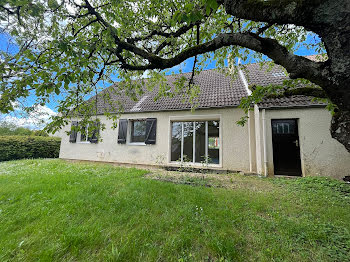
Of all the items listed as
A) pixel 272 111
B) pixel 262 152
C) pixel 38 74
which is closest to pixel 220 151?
pixel 262 152

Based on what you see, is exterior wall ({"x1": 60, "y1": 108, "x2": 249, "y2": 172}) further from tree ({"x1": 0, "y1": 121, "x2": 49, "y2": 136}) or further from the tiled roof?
tree ({"x1": 0, "y1": 121, "x2": 49, "y2": 136})

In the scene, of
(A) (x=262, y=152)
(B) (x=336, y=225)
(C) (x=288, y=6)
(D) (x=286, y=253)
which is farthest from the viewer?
(A) (x=262, y=152)

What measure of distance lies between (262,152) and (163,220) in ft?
16.1

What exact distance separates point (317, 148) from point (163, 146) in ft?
20.6

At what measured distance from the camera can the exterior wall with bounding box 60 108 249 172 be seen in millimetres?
6176

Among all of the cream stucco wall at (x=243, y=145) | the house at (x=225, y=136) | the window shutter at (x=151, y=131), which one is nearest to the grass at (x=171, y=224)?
the cream stucco wall at (x=243, y=145)

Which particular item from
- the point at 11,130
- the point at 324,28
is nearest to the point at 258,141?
the point at 324,28

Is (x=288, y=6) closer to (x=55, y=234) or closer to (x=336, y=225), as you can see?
(x=336, y=225)

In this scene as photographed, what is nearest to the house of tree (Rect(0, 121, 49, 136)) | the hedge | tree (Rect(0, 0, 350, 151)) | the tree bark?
tree (Rect(0, 0, 350, 151))

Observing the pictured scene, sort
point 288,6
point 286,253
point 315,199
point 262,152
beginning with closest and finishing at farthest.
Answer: point 288,6
point 286,253
point 315,199
point 262,152

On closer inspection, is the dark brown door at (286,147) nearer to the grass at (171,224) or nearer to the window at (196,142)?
the grass at (171,224)

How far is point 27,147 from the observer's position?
10.4 meters

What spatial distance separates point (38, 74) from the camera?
1801 mm

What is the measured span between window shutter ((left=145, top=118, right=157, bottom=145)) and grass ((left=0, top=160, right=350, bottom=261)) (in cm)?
386
